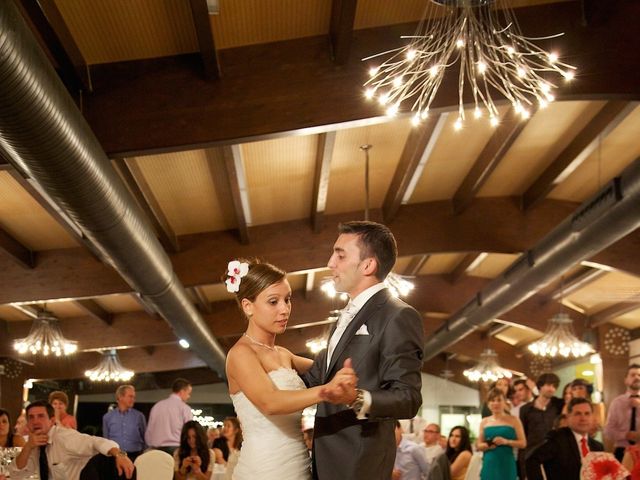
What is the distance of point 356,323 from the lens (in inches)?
98.0

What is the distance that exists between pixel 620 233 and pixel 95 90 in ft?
14.4

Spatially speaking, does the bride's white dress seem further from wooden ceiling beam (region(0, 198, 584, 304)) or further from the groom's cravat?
wooden ceiling beam (region(0, 198, 584, 304))

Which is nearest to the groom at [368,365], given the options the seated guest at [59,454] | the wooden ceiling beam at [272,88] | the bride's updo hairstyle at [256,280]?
the bride's updo hairstyle at [256,280]

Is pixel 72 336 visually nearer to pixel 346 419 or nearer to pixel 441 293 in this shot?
pixel 441 293

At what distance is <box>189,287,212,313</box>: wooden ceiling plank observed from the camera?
13.4 metres

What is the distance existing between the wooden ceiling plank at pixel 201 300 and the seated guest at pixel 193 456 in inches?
238

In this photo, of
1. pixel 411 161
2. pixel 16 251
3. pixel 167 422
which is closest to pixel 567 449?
pixel 411 161

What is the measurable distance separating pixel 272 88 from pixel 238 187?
2096mm

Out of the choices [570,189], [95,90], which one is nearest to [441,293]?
[570,189]

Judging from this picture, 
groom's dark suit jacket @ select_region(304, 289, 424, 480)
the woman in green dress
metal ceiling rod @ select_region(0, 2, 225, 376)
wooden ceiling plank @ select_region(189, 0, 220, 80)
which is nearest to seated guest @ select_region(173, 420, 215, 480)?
metal ceiling rod @ select_region(0, 2, 225, 376)

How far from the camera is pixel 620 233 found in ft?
24.0

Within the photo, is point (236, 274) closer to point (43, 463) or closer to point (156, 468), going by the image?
point (43, 463)

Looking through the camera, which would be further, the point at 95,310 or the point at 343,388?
the point at 95,310

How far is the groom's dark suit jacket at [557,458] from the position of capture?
4891 millimetres
